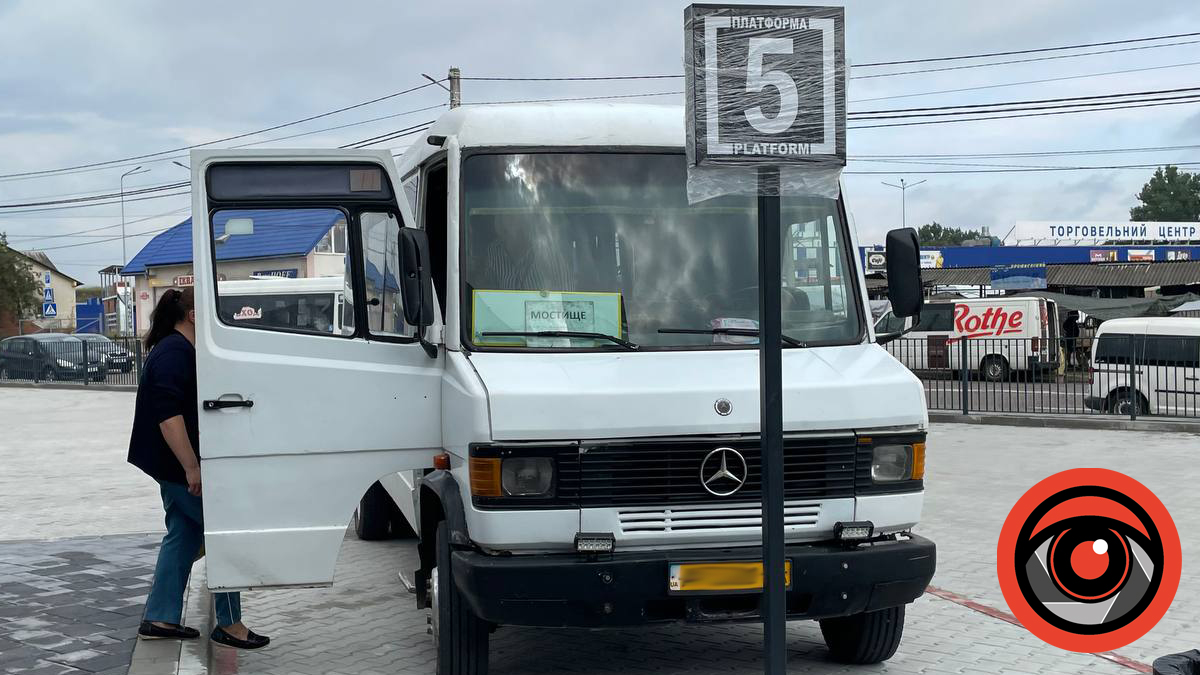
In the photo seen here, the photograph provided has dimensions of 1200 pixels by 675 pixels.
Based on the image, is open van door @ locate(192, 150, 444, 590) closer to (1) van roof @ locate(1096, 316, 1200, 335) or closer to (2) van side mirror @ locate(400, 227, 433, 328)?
(2) van side mirror @ locate(400, 227, 433, 328)

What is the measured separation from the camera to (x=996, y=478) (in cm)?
1384

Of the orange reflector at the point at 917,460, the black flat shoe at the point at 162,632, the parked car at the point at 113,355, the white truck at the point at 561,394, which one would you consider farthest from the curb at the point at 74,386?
the orange reflector at the point at 917,460

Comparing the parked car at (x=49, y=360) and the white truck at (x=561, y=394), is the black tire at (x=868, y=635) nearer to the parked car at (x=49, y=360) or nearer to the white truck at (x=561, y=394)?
the white truck at (x=561, y=394)

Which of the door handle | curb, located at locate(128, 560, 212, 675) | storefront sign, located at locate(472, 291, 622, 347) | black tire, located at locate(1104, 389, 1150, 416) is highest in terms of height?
storefront sign, located at locate(472, 291, 622, 347)

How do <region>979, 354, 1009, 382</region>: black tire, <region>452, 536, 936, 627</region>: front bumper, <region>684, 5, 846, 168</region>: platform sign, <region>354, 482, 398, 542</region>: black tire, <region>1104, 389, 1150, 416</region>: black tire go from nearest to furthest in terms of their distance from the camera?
<region>684, 5, 846, 168</region>: platform sign, <region>452, 536, 936, 627</region>: front bumper, <region>354, 482, 398, 542</region>: black tire, <region>1104, 389, 1150, 416</region>: black tire, <region>979, 354, 1009, 382</region>: black tire

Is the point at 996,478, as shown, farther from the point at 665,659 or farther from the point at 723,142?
the point at 723,142

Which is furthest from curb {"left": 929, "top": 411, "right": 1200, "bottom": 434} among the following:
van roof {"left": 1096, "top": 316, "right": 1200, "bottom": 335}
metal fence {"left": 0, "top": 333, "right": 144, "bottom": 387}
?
metal fence {"left": 0, "top": 333, "right": 144, "bottom": 387}

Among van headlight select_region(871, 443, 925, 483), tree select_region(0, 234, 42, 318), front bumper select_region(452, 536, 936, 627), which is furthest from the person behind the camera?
tree select_region(0, 234, 42, 318)

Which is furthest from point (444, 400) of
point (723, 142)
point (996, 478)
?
point (996, 478)

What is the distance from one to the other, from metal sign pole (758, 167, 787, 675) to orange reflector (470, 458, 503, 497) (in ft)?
4.57

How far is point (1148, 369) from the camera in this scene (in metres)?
19.2

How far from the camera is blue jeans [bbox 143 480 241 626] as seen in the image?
20.7ft

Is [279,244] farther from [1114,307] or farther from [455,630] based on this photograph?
[1114,307]
